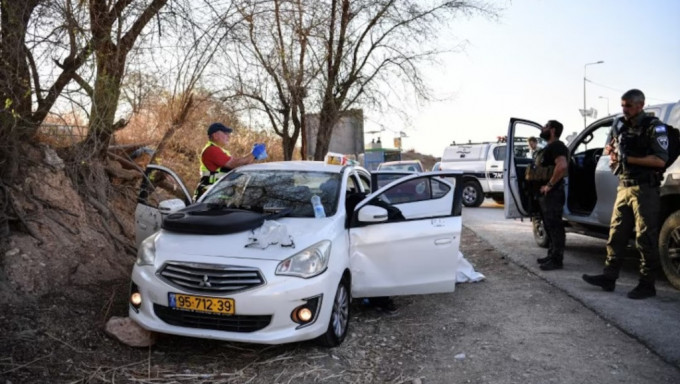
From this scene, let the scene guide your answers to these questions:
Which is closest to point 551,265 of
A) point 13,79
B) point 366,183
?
point 366,183

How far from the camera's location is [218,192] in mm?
5293

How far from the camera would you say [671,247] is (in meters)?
5.66

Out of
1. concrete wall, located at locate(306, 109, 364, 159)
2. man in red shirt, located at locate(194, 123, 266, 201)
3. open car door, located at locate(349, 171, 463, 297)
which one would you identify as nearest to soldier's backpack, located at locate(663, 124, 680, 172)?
open car door, located at locate(349, 171, 463, 297)

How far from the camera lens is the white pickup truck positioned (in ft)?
53.8

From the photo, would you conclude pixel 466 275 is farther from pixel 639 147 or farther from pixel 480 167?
pixel 480 167

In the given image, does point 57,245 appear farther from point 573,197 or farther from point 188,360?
point 573,197

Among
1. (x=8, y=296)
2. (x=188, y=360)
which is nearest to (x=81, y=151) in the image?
(x=8, y=296)

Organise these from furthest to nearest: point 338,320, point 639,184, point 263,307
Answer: point 639,184 < point 338,320 < point 263,307

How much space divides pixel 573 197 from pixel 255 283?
17.7ft

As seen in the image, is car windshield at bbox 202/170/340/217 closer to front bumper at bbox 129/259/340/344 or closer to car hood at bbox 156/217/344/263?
car hood at bbox 156/217/344/263

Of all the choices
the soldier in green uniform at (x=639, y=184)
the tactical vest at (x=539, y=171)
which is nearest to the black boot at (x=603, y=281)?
the soldier in green uniform at (x=639, y=184)

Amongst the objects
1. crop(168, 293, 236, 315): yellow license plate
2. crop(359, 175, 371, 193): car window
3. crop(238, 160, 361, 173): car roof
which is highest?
crop(238, 160, 361, 173): car roof

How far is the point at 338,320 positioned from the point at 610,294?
3163 millimetres

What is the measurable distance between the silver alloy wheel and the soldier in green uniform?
297 centimetres
